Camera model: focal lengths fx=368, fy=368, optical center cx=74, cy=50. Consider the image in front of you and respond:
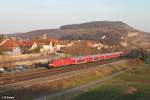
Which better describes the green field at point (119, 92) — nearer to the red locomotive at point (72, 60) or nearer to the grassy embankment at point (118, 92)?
the grassy embankment at point (118, 92)

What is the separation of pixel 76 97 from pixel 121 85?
15.6m

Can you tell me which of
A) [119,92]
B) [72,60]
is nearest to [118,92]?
[119,92]

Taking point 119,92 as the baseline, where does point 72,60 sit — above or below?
below

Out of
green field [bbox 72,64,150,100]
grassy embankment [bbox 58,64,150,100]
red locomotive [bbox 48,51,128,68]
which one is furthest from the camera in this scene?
red locomotive [bbox 48,51,128,68]

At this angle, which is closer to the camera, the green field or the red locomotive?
the green field

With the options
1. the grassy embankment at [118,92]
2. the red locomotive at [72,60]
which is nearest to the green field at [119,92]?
the grassy embankment at [118,92]

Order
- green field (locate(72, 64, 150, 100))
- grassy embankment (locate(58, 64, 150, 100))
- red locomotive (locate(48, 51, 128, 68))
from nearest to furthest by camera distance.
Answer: grassy embankment (locate(58, 64, 150, 100)) → green field (locate(72, 64, 150, 100)) → red locomotive (locate(48, 51, 128, 68))

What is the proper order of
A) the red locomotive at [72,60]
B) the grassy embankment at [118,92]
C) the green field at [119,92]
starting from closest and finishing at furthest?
the grassy embankment at [118,92] → the green field at [119,92] → the red locomotive at [72,60]

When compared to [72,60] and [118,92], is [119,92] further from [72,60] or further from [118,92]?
[72,60]

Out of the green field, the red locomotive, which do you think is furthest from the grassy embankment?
the red locomotive

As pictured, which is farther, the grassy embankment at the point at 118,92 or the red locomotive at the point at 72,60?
the red locomotive at the point at 72,60

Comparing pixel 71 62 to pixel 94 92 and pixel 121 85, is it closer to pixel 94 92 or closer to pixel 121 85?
pixel 121 85

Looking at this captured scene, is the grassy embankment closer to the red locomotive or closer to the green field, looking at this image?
the green field

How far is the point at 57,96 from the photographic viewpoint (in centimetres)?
4222
